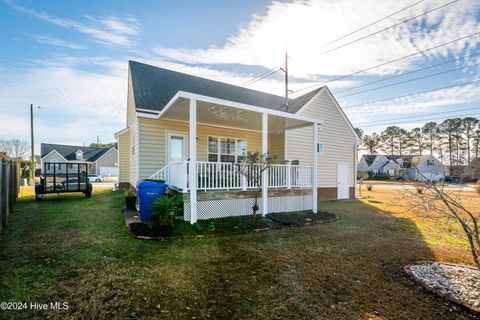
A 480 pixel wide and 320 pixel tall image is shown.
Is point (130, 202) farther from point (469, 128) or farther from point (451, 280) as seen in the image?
point (469, 128)

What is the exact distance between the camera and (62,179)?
1087 cm

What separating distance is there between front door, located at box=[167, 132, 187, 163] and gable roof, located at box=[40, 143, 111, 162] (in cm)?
3710

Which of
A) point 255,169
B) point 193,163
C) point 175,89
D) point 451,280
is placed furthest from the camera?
point 175,89

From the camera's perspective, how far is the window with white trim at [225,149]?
1072 cm

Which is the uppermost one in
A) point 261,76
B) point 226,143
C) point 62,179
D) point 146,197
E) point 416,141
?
point 261,76

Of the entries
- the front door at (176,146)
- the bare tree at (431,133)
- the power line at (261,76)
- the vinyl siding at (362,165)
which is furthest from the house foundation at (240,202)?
the bare tree at (431,133)

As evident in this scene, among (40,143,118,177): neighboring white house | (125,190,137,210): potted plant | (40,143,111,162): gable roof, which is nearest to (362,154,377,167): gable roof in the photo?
(40,143,118,177): neighboring white house

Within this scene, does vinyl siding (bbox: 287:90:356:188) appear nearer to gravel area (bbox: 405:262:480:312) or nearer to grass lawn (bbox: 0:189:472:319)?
grass lawn (bbox: 0:189:472:319)

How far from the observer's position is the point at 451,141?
44219mm

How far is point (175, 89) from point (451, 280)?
12063 millimetres

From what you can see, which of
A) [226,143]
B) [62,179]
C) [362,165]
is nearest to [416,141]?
[362,165]

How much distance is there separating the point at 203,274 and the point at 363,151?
64.9 m

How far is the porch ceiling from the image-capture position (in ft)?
24.0

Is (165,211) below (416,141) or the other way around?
below
